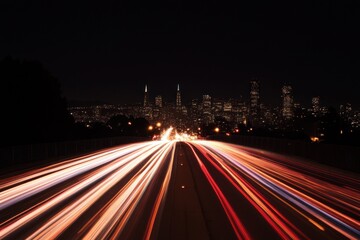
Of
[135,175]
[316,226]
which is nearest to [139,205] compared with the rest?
[316,226]

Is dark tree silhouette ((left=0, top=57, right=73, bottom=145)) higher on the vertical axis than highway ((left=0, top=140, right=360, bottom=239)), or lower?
higher

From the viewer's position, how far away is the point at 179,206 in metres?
13.7

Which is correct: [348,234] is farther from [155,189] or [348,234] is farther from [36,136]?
[36,136]

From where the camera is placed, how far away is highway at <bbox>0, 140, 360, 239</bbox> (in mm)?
10320

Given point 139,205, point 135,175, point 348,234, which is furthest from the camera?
point 135,175

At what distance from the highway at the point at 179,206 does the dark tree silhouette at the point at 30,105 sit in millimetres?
26903

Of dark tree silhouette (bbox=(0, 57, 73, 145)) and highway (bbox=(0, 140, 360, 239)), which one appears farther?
dark tree silhouette (bbox=(0, 57, 73, 145))

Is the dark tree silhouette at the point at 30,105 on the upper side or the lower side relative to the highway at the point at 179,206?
upper

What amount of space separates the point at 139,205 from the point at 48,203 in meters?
2.51

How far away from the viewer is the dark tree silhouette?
49.8 metres

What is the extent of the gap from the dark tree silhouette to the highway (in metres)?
26.9

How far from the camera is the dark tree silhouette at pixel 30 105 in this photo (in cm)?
4975

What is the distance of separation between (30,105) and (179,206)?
43601 mm

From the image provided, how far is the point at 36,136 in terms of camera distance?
52.2m
